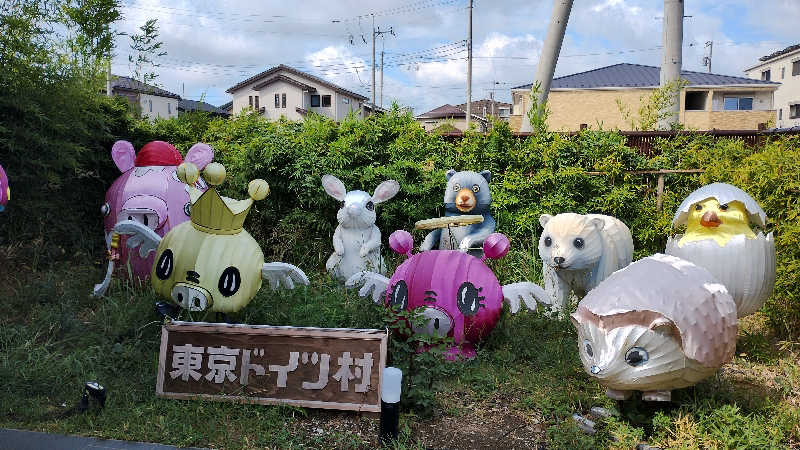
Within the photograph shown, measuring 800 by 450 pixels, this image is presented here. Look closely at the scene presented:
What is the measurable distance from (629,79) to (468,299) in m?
26.3

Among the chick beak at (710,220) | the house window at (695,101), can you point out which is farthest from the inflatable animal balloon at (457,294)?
the house window at (695,101)

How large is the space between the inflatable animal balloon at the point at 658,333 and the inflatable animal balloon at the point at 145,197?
4.49 metres

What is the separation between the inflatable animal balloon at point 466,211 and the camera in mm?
6582

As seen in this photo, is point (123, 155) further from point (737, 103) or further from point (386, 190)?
point (737, 103)

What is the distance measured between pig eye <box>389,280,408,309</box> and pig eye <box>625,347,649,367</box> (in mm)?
1831

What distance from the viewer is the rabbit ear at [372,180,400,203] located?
256 inches

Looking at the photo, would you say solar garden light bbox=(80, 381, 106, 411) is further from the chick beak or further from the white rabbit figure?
the chick beak

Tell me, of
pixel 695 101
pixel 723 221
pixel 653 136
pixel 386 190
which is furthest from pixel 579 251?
pixel 695 101

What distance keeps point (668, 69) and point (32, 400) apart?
10.5 meters

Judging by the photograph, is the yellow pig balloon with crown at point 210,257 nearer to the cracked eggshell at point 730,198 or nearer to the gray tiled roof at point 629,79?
the cracked eggshell at point 730,198

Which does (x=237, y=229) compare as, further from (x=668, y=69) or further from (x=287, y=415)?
(x=668, y=69)

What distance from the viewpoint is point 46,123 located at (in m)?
6.70

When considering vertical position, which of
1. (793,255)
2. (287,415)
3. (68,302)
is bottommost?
(287,415)

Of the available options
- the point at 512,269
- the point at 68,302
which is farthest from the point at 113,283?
the point at 512,269
